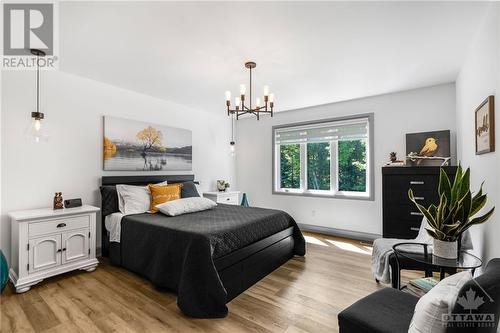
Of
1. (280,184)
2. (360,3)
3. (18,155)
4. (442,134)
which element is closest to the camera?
(360,3)

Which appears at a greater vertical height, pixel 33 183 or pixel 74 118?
pixel 74 118

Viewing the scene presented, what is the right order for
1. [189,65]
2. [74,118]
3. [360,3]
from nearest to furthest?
[360,3], [189,65], [74,118]

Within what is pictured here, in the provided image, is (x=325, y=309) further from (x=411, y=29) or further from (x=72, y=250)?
(x=72, y=250)

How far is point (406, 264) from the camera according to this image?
2.09 metres

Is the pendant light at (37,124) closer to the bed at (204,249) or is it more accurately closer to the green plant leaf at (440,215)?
the bed at (204,249)

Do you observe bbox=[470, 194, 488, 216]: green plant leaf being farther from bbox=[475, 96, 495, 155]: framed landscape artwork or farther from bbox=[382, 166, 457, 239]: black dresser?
bbox=[382, 166, 457, 239]: black dresser

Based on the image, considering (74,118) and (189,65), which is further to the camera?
(74,118)

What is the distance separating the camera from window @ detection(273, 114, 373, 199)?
167 inches

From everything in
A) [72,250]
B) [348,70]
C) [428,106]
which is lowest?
[72,250]

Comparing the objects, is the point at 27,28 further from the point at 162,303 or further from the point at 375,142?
the point at 375,142

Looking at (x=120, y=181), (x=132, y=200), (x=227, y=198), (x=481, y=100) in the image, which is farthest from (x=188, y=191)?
(x=481, y=100)

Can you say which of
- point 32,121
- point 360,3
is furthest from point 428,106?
point 32,121

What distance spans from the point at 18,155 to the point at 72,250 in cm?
124

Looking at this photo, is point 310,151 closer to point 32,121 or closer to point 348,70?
point 348,70
